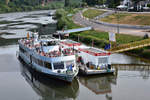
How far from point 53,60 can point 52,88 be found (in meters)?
4.50

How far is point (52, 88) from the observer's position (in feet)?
129

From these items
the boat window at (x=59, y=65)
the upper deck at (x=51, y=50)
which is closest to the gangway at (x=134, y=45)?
the upper deck at (x=51, y=50)

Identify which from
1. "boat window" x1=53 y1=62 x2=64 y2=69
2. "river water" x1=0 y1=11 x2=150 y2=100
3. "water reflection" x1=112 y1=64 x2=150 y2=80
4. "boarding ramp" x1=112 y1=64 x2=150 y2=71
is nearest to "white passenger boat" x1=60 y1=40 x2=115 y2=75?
"river water" x1=0 y1=11 x2=150 y2=100

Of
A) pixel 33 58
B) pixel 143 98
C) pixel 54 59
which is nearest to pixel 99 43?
pixel 33 58

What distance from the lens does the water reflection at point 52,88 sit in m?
37.2

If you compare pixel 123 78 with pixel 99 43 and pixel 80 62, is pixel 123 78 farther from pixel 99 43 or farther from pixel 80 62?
pixel 99 43

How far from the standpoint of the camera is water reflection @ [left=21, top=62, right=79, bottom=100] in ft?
122

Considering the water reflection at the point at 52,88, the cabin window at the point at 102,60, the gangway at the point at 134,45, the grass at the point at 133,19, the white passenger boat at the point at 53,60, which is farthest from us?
the grass at the point at 133,19

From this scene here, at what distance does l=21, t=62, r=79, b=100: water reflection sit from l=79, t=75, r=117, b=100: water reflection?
1763 mm

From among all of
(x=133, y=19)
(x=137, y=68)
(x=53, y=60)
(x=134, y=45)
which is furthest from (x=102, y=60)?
(x=133, y=19)

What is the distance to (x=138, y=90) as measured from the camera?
121 feet

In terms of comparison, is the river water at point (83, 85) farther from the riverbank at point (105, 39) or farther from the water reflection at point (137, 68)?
the riverbank at point (105, 39)

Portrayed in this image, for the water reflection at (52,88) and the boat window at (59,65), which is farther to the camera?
the boat window at (59,65)

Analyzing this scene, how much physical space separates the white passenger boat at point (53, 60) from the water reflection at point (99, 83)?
9.64 ft
